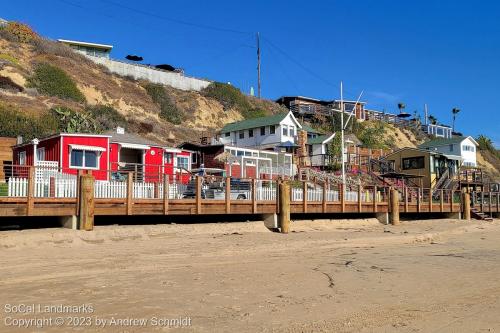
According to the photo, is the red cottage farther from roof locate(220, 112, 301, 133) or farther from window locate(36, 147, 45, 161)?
roof locate(220, 112, 301, 133)

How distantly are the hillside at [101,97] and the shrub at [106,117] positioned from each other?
500mm

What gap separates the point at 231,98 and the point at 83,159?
179ft

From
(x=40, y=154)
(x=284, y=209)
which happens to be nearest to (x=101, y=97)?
(x=40, y=154)

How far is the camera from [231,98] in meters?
78.7

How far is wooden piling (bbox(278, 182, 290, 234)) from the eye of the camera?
22406 mm

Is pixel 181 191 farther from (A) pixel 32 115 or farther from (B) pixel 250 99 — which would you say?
(B) pixel 250 99

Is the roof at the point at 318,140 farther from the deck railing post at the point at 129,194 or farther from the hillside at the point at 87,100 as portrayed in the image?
the deck railing post at the point at 129,194

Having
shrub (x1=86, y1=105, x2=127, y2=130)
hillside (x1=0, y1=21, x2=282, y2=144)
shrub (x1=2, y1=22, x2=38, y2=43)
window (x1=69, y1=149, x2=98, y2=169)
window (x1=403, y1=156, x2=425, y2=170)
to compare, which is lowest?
window (x1=69, y1=149, x2=98, y2=169)

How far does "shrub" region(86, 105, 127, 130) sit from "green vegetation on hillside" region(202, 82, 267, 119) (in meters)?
23.4

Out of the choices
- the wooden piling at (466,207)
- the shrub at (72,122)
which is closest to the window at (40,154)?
the shrub at (72,122)

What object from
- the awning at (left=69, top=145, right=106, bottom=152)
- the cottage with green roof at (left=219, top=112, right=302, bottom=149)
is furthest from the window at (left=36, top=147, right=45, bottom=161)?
the cottage with green roof at (left=219, top=112, right=302, bottom=149)

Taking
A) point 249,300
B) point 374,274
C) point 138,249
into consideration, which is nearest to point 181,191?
point 138,249

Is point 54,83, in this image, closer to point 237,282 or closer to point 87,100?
point 87,100

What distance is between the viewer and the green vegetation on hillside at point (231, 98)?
3036 inches
